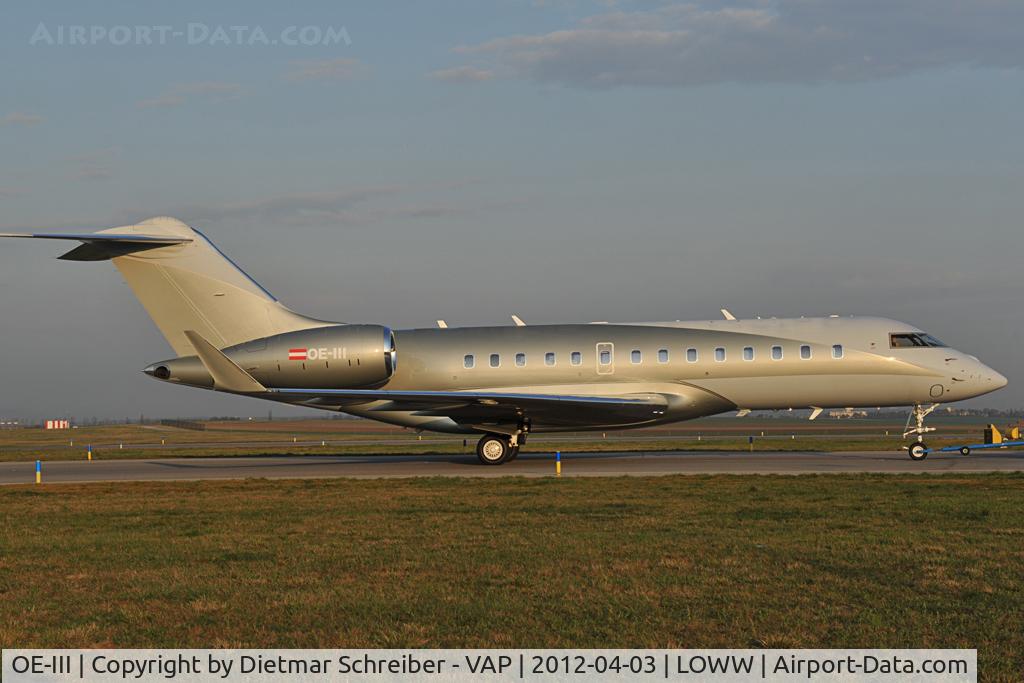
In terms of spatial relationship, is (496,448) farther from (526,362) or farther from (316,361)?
(316,361)

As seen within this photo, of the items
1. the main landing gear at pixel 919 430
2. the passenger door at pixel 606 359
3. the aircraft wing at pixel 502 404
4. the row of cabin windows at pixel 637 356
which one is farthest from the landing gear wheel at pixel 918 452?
the passenger door at pixel 606 359

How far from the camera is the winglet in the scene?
25875mm

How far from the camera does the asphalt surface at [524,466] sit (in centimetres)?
2533

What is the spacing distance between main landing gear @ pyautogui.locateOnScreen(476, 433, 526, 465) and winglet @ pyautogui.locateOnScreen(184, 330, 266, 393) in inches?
257

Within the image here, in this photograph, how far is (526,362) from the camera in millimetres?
29484

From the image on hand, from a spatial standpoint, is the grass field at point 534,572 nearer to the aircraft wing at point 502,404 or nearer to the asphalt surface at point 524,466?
the asphalt surface at point 524,466

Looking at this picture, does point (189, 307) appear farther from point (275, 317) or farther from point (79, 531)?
point (79, 531)

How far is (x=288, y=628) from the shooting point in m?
7.89

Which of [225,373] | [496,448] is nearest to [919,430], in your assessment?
[496,448]

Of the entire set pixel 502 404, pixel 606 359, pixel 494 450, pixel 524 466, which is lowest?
pixel 524 466

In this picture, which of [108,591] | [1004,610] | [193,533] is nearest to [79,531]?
[193,533]

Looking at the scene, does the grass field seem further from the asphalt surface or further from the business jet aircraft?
the business jet aircraft

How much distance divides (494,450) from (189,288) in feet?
34.0

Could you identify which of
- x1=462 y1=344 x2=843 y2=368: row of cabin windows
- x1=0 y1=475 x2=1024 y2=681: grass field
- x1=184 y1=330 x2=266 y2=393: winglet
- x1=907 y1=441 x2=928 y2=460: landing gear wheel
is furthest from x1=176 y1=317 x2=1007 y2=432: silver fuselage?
x1=0 y1=475 x2=1024 y2=681: grass field
